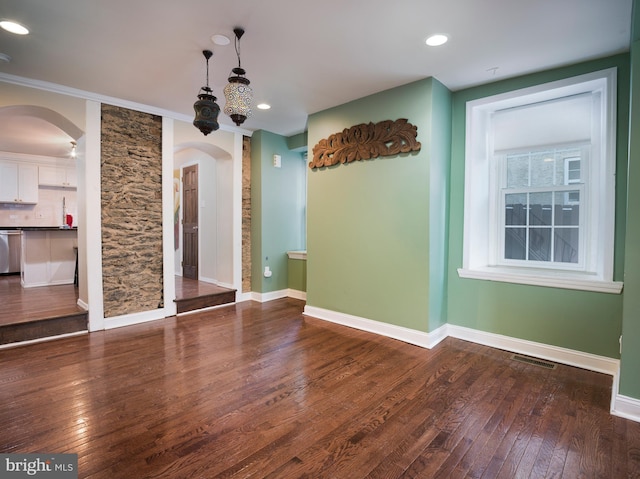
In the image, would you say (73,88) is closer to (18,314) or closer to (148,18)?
(148,18)

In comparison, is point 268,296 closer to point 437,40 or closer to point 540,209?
point 540,209

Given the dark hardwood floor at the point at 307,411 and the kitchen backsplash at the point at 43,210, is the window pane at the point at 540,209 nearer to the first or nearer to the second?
the dark hardwood floor at the point at 307,411

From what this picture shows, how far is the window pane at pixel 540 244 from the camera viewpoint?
3.34 metres

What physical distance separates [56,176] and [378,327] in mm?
7886

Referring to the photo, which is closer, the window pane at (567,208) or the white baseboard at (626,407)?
the white baseboard at (626,407)

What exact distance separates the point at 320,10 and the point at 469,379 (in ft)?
9.81

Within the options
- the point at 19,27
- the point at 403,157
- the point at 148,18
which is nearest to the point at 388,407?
the point at 403,157

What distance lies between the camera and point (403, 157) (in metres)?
3.47

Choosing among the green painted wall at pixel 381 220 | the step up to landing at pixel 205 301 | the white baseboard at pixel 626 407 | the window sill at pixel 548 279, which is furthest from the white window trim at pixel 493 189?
the step up to landing at pixel 205 301

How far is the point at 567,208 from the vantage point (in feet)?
10.5

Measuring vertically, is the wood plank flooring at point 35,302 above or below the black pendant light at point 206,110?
below

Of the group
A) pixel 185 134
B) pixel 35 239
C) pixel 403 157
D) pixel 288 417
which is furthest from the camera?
pixel 35 239

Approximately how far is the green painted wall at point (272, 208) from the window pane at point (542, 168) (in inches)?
137
